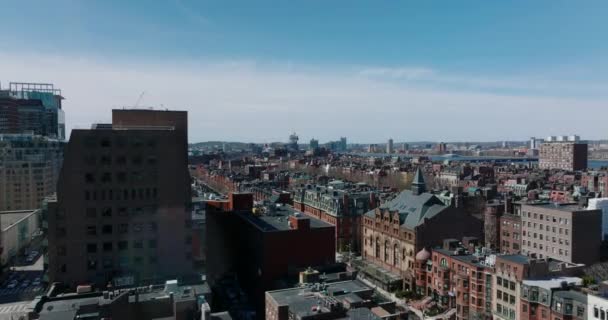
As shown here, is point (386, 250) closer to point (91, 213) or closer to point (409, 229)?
point (409, 229)

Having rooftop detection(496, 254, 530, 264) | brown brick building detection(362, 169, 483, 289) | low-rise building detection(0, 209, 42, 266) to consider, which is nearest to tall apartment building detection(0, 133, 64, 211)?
low-rise building detection(0, 209, 42, 266)

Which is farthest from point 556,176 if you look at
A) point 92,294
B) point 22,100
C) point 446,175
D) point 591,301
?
point 22,100

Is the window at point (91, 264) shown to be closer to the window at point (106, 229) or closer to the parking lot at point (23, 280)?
the window at point (106, 229)

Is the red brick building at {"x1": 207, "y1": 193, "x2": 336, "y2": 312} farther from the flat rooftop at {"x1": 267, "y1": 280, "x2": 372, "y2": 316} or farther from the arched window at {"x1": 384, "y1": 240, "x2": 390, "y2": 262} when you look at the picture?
the arched window at {"x1": 384, "y1": 240, "x2": 390, "y2": 262}

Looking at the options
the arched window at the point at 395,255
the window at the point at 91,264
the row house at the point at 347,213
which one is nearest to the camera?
the window at the point at 91,264

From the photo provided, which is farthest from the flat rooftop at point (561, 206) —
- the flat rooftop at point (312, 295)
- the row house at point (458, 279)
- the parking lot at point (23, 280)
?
the parking lot at point (23, 280)

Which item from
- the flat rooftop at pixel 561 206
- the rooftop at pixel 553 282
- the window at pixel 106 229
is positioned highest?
the window at pixel 106 229

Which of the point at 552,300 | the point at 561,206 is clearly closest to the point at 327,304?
the point at 552,300

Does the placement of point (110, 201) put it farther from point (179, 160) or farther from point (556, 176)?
point (556, 176)
